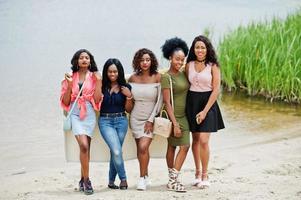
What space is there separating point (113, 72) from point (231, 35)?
639 centimetres

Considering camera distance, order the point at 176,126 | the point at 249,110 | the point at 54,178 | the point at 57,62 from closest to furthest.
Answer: the point at 176,126 → the point at 54,178 → the point at 249,110 → the point at 57,62

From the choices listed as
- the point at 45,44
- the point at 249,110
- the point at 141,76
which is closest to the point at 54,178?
the point at 141,76

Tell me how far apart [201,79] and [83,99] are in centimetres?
100

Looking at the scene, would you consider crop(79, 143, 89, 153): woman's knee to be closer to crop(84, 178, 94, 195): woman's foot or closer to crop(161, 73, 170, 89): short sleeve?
crop(84, 178, 94, 195): woman's foot

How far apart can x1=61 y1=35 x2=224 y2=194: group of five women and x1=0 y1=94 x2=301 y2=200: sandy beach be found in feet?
1.39

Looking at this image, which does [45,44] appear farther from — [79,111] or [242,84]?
[79,111]

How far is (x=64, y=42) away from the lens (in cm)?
1595

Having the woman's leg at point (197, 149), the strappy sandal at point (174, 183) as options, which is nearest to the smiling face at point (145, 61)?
the woman's leg at point (197, 149)

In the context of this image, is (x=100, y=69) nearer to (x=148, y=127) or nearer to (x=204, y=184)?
(x=204, y=184)

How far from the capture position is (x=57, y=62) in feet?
Result: 47.1

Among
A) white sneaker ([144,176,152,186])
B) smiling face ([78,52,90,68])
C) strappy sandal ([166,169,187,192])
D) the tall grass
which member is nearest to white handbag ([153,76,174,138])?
strappy sandal ([166,169,187,192])

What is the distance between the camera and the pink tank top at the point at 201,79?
5977mm

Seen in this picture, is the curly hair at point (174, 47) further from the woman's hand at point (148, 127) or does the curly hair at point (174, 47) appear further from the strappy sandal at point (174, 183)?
the strappy sandal at point (174, 183)

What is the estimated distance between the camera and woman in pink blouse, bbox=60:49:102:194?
5.94 metres
